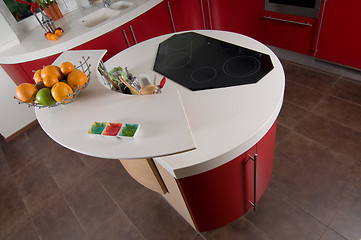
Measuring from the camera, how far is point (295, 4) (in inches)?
96.0

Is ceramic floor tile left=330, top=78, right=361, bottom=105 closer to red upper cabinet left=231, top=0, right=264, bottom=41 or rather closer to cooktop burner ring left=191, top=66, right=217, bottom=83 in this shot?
red upper cabinet left=231, top=0, right=264, bottom=41

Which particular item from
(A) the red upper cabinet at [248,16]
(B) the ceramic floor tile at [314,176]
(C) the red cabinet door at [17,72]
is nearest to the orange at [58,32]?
(C) the red cabinet door at [17,72]

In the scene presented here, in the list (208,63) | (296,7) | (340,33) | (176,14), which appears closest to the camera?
(208,63)

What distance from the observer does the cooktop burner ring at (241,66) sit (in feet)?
4.43

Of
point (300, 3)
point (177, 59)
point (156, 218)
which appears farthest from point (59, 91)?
point (300, 3)

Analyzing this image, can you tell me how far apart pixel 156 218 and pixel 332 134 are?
1616mm

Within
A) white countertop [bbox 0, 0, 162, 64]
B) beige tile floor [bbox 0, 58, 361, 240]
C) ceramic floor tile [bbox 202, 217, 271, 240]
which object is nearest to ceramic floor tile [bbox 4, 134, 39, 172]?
beige tile floor [bbox 0, 58, 361, 240]

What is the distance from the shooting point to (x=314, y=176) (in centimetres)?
185

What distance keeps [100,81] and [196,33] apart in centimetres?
85

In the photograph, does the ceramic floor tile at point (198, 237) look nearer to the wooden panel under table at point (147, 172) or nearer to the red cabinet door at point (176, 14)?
the wooden panel under table at point (147, 172)

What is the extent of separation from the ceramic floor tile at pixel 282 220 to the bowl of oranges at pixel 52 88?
141 cm

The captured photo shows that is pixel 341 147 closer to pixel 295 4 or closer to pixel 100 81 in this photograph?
pixel 295 4

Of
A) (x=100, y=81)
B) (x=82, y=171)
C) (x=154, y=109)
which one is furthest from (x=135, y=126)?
(x=82, y=171)

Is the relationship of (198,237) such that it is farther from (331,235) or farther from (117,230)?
(331,235)
